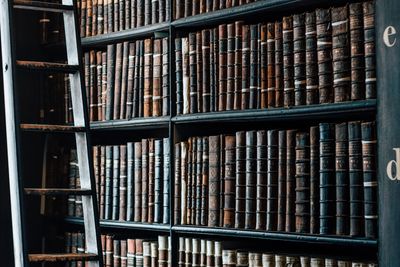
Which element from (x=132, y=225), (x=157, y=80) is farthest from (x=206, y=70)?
(x=132, y=225)

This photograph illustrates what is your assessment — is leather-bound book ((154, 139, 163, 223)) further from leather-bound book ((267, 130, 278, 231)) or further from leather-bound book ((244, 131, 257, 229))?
leather-bound book ((267, 130, 278, 231))

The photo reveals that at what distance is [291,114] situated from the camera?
282 cm

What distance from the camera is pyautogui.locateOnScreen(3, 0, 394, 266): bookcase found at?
2510mm

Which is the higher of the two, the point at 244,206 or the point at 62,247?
the point at 244,206

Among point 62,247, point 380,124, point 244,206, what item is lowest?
point 62,247

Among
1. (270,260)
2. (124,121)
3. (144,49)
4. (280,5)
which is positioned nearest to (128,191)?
(124,121)

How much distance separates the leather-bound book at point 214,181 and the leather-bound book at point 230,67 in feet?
0.47

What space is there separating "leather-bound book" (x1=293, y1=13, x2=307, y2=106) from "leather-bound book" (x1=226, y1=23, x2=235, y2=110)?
0.29 m

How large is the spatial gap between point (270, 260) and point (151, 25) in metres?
1.07

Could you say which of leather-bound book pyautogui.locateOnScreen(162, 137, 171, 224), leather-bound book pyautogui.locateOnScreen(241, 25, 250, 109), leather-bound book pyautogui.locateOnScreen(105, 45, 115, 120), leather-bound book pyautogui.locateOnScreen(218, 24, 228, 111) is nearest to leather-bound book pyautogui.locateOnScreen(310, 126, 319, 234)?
leather-bound book pyautogui.locateOnScreen(241, 25, 250, 109)

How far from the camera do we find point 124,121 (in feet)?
→ 11.2

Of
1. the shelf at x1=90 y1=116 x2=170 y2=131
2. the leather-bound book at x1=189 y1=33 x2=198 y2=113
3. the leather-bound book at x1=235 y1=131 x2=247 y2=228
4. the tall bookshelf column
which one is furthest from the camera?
the shelf at x1=90 y1=116 x2=170 y2=131

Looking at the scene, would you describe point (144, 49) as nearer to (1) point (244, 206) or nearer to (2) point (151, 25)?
(2) point (151, 25)

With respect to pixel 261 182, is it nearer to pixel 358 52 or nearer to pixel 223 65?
pixel 223 65
